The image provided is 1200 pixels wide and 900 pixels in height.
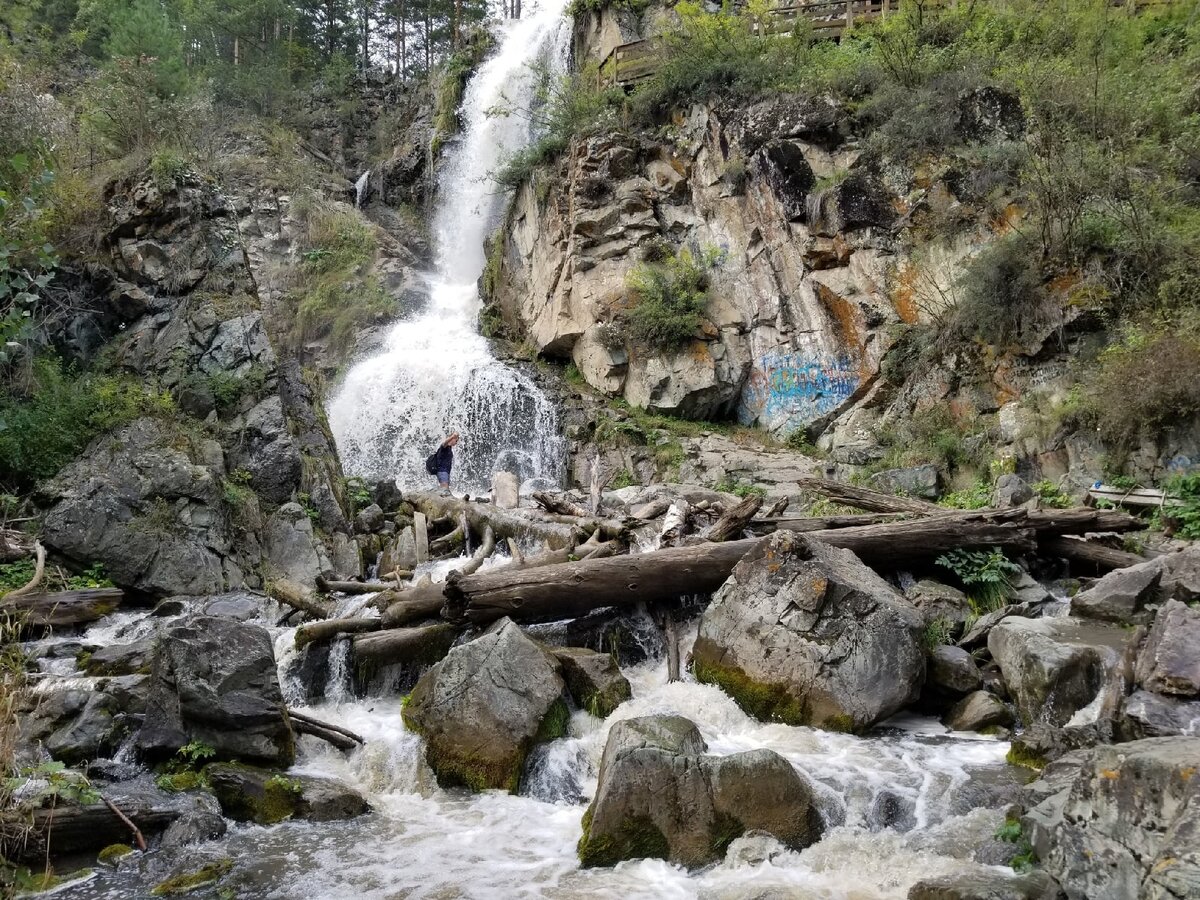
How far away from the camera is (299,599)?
9570mm

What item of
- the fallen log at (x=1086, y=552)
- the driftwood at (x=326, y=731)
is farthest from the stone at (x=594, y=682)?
the fallen log at (x=1086, y=552)

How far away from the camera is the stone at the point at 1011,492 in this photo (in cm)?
1008

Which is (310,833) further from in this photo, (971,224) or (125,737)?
(971,224)

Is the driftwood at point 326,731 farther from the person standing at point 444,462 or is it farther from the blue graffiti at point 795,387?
the blue graffiti at point 795,387

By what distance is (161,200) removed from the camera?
15.1 m

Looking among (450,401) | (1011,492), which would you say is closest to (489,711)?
(1011,492)

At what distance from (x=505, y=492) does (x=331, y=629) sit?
568 cm

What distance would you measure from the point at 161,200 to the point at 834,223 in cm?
1369

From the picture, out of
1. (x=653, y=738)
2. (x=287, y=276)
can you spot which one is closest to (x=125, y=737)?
(x=653, y=738)

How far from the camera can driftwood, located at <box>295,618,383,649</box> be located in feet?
26.9

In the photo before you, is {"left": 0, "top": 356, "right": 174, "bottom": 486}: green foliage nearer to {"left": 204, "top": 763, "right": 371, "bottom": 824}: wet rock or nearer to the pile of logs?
the pile of logs

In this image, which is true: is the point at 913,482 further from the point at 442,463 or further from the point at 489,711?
the point at 489,711

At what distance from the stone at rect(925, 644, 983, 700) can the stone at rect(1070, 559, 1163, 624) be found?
1.41m

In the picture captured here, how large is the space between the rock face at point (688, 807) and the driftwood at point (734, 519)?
3.66 meters
